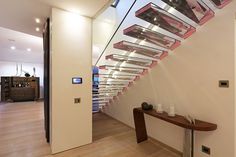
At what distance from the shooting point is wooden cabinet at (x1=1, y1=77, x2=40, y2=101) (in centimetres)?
744

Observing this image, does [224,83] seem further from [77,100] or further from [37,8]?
[37,8]

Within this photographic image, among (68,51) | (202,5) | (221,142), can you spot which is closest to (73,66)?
(68,51)

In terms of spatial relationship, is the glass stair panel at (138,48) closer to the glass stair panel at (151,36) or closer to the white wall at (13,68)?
the glass stair panel at (151,36)

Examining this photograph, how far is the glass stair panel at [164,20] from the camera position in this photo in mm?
1612

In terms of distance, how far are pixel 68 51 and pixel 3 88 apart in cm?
730

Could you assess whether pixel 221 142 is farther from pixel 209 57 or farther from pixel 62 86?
pixel 62 86

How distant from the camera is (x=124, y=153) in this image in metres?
2.44

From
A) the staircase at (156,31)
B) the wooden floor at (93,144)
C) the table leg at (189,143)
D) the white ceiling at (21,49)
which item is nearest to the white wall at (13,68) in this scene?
the white ceiling at (21,49)

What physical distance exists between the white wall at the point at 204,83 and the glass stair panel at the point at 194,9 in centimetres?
10

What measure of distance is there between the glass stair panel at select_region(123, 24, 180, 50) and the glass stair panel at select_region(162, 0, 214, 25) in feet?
1.35

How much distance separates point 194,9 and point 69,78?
220 cm

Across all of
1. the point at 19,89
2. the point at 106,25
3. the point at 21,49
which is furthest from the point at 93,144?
the point at 19,89

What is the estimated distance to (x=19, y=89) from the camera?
752 centimetres

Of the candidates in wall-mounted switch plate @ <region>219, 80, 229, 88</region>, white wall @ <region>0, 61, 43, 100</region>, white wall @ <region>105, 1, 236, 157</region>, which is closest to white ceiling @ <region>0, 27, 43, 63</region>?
white wall @ <region>0, 61, 43, 100</region>
